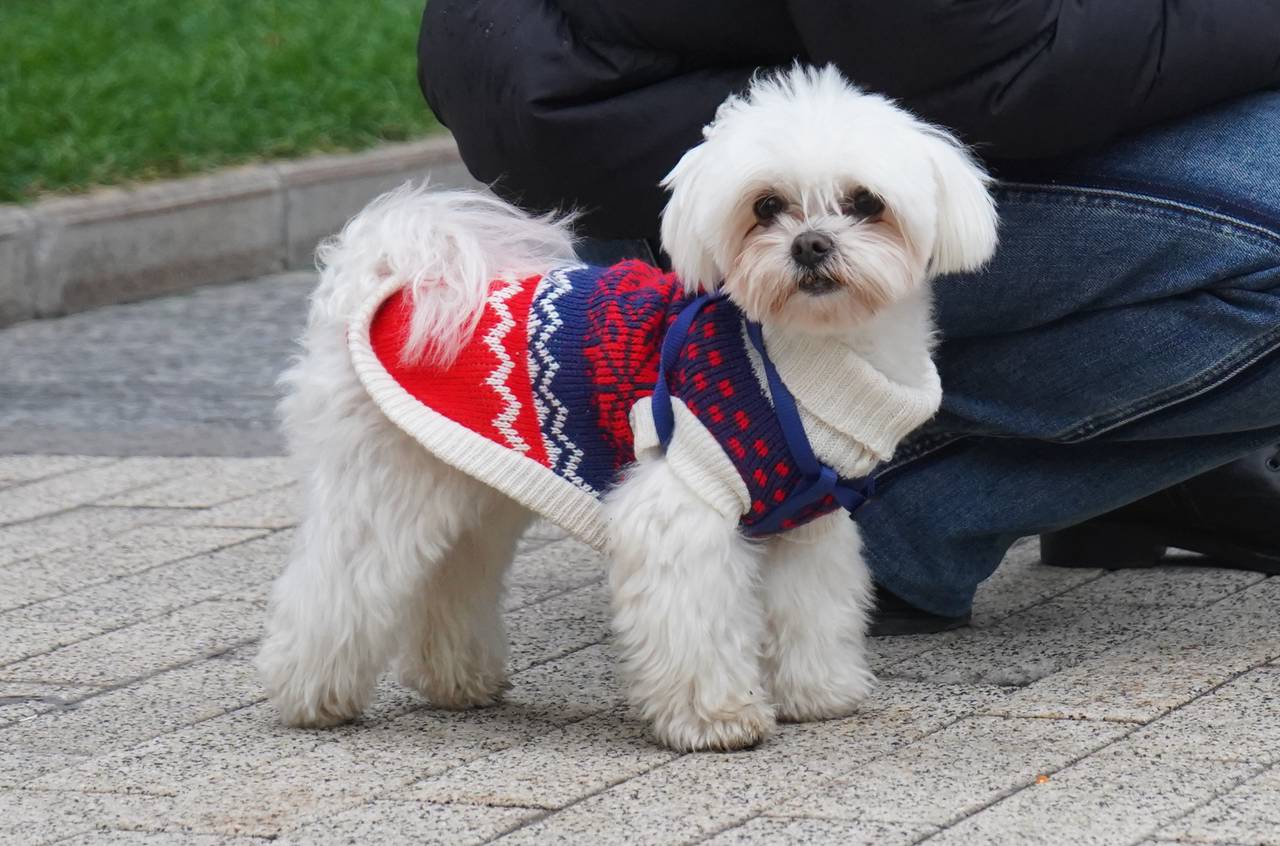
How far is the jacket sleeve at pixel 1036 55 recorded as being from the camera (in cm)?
284

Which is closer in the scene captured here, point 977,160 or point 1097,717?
point 1097,717

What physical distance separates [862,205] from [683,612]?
636mm

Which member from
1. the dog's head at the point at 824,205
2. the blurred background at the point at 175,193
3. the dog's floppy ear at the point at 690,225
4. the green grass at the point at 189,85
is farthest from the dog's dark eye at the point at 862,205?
the green grass at the point at 189,85

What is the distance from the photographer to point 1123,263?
315cm

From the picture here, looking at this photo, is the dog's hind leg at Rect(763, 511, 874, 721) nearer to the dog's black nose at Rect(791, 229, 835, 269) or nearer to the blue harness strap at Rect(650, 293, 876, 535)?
the blue harness strap at Rect(650, 293, 876, 535)

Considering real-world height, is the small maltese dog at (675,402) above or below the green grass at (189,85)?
above

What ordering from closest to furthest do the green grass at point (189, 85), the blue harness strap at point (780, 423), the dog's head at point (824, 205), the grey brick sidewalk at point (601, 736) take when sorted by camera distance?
the grey brick sidewalk at point (601, 736)
the dog's head at point (824, 205)
the blue harness strap at point (780, 423)
the green grass at point (189, 85)

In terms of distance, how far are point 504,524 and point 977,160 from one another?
0.96 meters

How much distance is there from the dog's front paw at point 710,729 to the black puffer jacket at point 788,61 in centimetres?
87

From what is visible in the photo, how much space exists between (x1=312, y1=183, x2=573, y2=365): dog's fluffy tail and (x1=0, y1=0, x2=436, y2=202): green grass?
411 cm

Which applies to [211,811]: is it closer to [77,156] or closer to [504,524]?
[504,524]

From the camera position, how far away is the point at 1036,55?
2.88m

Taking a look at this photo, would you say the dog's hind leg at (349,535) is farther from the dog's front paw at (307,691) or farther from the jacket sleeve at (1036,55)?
the jacket sleeve at (1036,55)

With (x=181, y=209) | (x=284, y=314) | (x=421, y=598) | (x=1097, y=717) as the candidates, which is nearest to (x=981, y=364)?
(x=1097, y=717)
